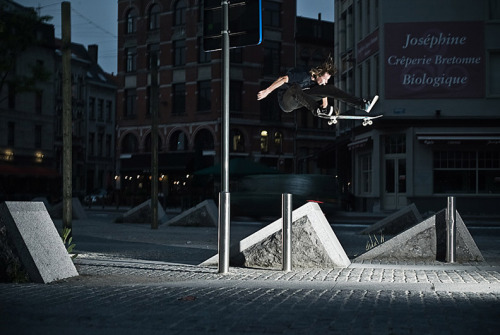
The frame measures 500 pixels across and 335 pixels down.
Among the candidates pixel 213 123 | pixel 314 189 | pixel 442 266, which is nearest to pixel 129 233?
pixel 314 189

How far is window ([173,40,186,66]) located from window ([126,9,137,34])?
4279 millimetres

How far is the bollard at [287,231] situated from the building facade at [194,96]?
4243cm

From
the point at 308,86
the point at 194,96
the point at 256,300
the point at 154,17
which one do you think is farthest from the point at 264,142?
the point at 256,300

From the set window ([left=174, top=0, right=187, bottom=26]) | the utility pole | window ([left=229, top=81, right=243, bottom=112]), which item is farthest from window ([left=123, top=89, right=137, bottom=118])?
the utility pole

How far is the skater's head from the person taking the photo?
9.16 metres

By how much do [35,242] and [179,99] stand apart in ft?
158

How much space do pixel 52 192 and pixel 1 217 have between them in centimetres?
5169

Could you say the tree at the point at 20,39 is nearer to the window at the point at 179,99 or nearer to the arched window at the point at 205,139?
the arched window at the point at 205,139

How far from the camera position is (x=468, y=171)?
3566cm

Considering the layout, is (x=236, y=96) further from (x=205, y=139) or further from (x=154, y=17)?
(x=154, y=17)

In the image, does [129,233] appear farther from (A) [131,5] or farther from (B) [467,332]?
(A) [131,5]

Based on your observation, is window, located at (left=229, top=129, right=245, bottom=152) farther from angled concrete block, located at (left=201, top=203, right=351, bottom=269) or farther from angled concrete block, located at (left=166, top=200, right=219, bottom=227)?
angled concrete block, located at (left=201, top=203, right=351, bottom=269)

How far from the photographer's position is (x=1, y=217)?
870cm

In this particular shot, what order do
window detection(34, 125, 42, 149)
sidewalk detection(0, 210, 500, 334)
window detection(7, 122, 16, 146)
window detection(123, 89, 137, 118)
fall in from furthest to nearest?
window detection(34, 125, 42, 149), window detection(123, 89, 137, 118), window detection(7, 122, 16, 146), sidewalk detection(0, 210, 500, 334)
